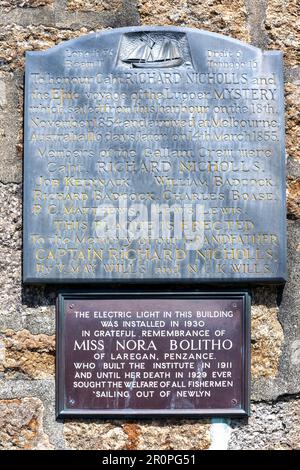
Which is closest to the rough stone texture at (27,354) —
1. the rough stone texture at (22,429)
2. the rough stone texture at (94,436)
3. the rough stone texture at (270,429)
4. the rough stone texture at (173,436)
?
the rough stone texture at (22,429)

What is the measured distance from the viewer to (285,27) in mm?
3217

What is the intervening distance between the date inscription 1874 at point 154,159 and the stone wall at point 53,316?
9 centimetres

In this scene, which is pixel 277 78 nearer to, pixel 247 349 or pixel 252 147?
pixel 252 147

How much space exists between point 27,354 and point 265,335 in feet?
2.87

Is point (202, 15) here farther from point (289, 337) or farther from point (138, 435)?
point (138, 435)

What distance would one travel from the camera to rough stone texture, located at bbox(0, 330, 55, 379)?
121 inches

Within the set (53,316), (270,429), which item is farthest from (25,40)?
(270,429)

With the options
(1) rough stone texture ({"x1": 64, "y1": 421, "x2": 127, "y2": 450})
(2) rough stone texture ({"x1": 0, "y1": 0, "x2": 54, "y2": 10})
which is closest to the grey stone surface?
(1) rough stone texture ({"x1": 64, "y1": 421, "x2": 127, "y2": 450})

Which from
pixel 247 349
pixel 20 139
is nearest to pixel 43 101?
pixel 20 139

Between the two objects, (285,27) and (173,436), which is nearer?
(173,436)

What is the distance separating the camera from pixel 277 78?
313cm

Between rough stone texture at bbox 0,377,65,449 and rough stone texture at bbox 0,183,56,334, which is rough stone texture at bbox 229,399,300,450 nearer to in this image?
rough stone texture at bbox 0,377,65,449

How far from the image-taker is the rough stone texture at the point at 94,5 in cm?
322

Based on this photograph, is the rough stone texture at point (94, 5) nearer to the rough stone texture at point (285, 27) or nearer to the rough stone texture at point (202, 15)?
the rough stone texture at point (202, 15)
